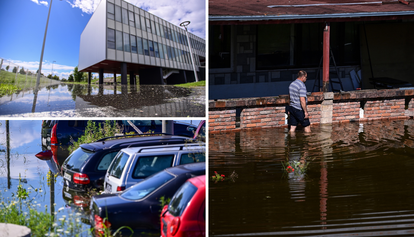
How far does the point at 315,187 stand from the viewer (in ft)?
17.1

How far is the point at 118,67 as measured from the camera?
2.60 meters

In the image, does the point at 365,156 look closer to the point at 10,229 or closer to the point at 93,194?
the point at 93,194

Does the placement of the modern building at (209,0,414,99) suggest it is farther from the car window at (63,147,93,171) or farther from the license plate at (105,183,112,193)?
the license plate at (105,183,112,193)

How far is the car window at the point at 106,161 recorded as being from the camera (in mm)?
3016

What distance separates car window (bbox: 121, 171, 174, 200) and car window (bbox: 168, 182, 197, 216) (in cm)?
14

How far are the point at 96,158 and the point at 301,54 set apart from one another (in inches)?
532

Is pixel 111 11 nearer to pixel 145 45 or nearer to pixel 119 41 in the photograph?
pixel 119 41

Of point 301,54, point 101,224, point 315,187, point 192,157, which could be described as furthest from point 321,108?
point 101,224

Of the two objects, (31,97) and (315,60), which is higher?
(315,60)

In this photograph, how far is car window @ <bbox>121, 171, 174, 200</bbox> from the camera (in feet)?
9.37

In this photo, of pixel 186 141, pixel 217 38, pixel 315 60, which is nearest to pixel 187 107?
pixel 186 141

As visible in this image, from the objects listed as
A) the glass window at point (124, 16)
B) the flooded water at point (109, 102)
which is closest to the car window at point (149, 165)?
the flooded water at point (109, 102)

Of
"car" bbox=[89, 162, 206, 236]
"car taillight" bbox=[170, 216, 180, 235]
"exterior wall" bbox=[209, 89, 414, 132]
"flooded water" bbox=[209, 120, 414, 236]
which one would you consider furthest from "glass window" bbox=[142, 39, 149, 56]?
"exterior wall" bbox=[209, 89, 414, 132]

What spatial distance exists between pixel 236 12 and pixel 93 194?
8095 millimetres
